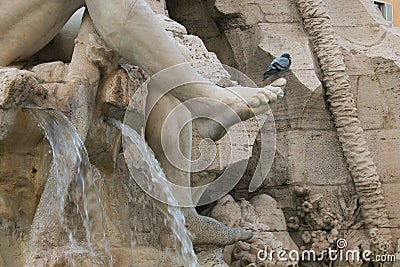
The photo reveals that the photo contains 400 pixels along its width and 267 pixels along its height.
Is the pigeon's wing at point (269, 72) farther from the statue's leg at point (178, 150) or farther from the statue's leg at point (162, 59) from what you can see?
the statue's leg at point (162, 59)

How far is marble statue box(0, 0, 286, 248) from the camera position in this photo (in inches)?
108

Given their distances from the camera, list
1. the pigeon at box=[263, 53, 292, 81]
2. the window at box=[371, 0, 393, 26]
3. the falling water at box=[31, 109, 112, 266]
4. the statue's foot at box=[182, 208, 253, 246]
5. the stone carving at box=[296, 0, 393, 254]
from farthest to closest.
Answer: the window at box=[371, 0, 393, 26] < the stone carving at box=[296, 0, 393, 254] < the pigeon at box=[263, 53, 292, 81] < the statue's foot at box=[182, 208, 253, 246] < the falling water at box=[31, 109, 112, 266]

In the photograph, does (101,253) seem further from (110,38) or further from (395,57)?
(395,57)

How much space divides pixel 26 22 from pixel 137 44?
404 mm

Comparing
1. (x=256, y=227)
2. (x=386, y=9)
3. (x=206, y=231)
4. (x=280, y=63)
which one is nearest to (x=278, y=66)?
(x=280, y=63)

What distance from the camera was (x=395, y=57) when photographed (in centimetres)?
470

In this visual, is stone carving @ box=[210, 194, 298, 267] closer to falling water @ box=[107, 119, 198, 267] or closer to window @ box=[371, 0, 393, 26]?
falling water @ box=[107, 119, 198, 267]

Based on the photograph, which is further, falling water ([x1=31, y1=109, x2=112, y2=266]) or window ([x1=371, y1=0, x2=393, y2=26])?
window ([x1=371, y1=0, x2=393, y2=26])

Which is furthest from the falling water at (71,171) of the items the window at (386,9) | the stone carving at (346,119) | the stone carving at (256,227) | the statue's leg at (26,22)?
the window at (386,9)

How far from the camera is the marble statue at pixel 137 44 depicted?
2738 mm

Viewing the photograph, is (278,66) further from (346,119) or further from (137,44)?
(137,44)

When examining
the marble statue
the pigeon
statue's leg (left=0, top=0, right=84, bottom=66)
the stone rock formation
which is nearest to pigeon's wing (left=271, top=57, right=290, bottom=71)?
the pigeon

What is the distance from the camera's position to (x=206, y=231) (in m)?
3.24

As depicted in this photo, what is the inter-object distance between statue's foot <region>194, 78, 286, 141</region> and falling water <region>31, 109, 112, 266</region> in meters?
0.44
